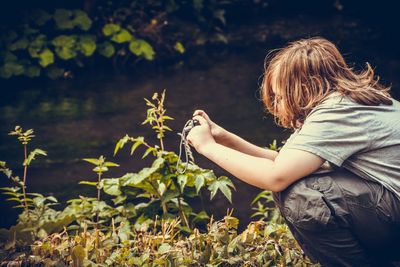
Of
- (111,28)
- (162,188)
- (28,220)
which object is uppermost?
(162,188)

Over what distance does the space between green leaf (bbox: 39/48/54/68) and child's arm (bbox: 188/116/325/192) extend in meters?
4.65

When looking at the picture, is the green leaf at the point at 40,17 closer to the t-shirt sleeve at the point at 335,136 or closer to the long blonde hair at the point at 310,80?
the long blonde hair at the point at 310,80

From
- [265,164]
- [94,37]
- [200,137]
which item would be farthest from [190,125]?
[94,37]

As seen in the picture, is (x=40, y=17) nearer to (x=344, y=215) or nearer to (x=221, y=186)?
(x=221, y=186)

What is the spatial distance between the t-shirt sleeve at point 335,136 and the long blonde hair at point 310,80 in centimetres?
12

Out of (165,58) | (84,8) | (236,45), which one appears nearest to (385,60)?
(236,45)

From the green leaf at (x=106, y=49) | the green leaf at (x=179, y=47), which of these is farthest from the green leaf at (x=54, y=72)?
the green leaf at (x=179, y=47)

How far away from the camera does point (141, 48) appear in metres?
7.30

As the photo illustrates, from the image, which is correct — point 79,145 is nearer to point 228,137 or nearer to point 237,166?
point 228,137

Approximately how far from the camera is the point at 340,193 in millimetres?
2404

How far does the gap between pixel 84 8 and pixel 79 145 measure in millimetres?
2982

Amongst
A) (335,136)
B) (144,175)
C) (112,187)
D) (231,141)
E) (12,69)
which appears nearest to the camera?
(335,136)

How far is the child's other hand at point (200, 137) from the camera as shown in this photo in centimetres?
262

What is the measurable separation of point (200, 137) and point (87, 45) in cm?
482
